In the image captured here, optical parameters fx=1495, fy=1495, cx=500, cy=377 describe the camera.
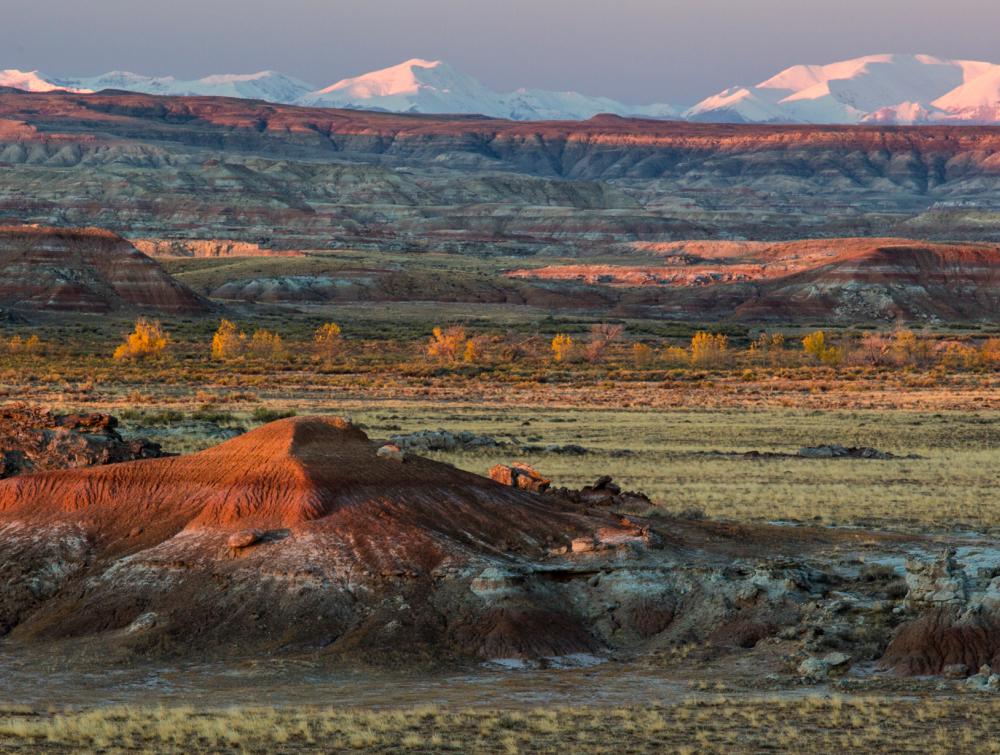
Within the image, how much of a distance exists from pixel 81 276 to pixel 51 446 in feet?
406

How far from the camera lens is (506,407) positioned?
6725 cm

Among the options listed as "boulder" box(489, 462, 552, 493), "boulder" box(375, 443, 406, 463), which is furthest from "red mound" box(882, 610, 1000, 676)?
"boulder" box(489, 462, 552, 493)

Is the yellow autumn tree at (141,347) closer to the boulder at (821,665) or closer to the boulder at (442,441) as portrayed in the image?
the boulder at (442,441)

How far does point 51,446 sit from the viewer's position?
27.8 m

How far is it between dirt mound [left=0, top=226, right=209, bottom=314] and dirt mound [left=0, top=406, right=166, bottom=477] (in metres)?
115

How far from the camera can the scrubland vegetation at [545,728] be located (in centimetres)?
1554

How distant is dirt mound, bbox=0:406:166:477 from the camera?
27406 mm

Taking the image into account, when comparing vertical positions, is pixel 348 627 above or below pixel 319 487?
below

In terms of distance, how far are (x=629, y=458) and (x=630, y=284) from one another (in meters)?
145

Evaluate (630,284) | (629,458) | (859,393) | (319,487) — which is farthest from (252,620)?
(630,284)

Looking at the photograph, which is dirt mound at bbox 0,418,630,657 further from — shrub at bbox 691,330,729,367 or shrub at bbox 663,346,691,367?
shrub at bbox 663,346,691,367

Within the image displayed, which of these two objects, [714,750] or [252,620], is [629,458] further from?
A: [714,750]

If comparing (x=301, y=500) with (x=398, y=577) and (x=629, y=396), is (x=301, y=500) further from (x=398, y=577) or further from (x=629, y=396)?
(x=629, y=396)

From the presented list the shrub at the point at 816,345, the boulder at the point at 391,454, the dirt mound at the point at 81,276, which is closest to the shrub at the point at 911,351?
the shrub at the point at 816,345
